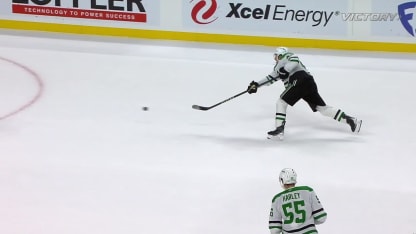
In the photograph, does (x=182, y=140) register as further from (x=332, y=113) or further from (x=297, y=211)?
(x=297, y=211)

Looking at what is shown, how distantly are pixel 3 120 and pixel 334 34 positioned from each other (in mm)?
4100

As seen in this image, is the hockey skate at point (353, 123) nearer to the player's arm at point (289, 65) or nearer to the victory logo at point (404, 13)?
the player's arm at point (289, 65)

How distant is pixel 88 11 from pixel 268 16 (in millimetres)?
2243

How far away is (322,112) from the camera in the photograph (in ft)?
23.8

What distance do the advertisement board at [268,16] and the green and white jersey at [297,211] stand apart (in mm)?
5295

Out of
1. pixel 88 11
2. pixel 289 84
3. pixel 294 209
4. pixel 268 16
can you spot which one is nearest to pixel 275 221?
pixel 294 209

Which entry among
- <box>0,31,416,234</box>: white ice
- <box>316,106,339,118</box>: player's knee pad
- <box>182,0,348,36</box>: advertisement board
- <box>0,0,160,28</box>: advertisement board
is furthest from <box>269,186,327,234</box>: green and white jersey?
<box>0,0,160,28</box>: advertisement board

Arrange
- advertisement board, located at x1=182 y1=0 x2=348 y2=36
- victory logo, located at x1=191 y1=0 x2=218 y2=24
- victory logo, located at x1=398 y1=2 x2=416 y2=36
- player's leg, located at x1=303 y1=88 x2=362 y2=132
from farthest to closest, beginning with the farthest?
victory logo, located at x1=191 y1=0 x2=218 y2=24
advertisement board, located at x1=182 y1=0 x2=348 y2=36
victory logo, located at x1=398 y1=2 x2=416 y2=36
player's leg, located at x1=303 y1=88 x2=362 y2=132

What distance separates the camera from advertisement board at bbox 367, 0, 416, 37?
9.18m

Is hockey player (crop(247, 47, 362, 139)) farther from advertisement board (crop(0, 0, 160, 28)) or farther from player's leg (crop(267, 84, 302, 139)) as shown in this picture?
advertisement board (crop(0, 0, 160, 28))

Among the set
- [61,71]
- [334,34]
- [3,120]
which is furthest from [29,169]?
[334,34]

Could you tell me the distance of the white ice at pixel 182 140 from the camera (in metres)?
5.61

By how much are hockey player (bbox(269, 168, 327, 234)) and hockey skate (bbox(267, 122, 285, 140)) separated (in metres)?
2.69

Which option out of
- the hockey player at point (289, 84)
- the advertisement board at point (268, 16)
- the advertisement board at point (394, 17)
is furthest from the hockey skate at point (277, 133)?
the advertisement board at point (394, 17)
